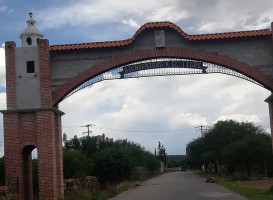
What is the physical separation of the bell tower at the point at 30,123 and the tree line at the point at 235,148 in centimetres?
2287

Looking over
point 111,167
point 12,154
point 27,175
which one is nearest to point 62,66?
point 12,154

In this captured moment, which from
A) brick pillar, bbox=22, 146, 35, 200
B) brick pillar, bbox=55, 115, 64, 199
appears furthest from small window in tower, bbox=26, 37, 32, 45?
brick pillar, bbox=22, 146, 35, 200

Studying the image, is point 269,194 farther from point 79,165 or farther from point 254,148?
point 254,148

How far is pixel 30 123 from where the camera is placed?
61.1ft

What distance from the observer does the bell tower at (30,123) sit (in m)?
18.1

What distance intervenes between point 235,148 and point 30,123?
24166 millimetres

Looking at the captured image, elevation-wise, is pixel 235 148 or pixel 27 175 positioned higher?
pixel 235 148

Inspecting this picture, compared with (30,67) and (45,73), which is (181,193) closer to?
(45,73)

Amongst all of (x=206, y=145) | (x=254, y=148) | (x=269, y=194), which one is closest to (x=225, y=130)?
(x=206, y=145)

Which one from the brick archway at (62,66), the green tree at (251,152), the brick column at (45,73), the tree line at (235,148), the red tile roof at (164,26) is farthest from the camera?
the tree line at (235,148)

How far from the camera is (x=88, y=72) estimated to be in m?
18.9

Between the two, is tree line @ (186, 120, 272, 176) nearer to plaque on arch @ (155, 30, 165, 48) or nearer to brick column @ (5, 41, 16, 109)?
plaque on arch @ (155, 30, 165, 48)

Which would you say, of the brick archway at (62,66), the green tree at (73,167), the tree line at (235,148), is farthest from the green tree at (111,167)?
the brick archway at (62,66)

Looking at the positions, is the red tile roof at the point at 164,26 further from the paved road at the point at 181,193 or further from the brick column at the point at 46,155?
the paved road at the point at 181,193
